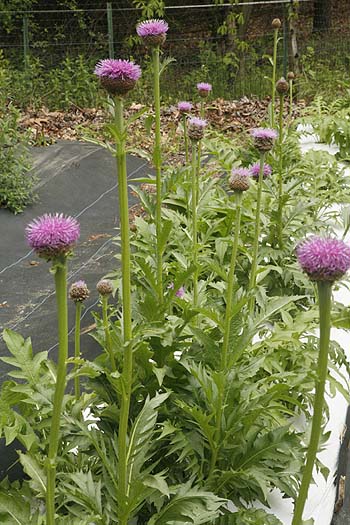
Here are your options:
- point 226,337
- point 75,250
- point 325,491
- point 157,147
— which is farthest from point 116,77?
point 75,250

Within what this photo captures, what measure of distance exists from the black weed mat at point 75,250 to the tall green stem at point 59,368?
1.68 metres

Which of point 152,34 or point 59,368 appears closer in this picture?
point 59,368

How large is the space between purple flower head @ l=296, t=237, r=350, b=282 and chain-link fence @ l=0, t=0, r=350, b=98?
10.1 meters

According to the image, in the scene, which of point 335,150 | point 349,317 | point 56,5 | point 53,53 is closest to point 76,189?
point 335,150

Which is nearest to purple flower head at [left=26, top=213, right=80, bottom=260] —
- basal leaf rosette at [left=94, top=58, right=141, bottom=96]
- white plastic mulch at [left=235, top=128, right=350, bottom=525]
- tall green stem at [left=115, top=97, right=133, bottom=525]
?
tall green stem at [left=115, top=97, right=133, bottom=525]

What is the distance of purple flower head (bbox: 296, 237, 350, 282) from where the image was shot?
127 centimetres

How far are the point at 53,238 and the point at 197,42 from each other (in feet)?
41.4

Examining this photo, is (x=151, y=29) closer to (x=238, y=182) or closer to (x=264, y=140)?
(x=238, y=182)

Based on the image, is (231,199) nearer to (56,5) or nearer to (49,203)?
(49,203)

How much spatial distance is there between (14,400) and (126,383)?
56 cm

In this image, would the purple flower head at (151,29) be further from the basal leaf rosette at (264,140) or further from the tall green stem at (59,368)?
the tall green stem at (59,368)

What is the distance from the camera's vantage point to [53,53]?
12.4m

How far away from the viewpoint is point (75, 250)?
513cm

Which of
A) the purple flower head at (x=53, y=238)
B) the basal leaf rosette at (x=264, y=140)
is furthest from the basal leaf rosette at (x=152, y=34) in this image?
the purple flower head at (x=53, y=238)
